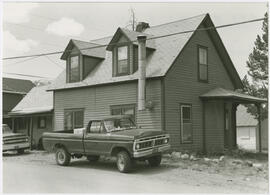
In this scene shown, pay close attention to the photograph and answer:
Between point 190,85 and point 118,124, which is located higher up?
point 190,85

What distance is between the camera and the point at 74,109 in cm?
2325

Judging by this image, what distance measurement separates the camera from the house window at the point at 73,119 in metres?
22.9

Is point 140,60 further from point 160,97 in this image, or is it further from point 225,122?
point 225,122

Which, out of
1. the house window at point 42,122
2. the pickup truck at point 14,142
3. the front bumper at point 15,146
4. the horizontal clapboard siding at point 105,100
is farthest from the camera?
the house window at point 42,122

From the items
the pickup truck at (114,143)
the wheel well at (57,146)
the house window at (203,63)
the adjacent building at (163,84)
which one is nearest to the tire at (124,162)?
the pickup truck at (114,143)

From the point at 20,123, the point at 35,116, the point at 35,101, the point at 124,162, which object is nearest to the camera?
the point at 124,162

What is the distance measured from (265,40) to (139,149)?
70.9 feet

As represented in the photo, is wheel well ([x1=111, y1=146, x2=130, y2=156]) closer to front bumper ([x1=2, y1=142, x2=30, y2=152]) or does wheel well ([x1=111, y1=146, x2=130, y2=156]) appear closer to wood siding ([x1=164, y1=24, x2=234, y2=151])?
wood siding ([x1=164, y1=24, x2=234, y2=151])

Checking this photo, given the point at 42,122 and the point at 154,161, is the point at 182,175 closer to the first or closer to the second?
the point at 154,161

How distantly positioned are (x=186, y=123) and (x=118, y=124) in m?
5.98

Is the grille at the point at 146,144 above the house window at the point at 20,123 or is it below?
below

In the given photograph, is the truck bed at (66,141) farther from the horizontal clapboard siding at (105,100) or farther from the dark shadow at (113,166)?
the horizontal clapboard siding at (105,100)

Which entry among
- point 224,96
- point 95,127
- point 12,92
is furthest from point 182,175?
point 12,92

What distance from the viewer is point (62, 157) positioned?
16609mm
